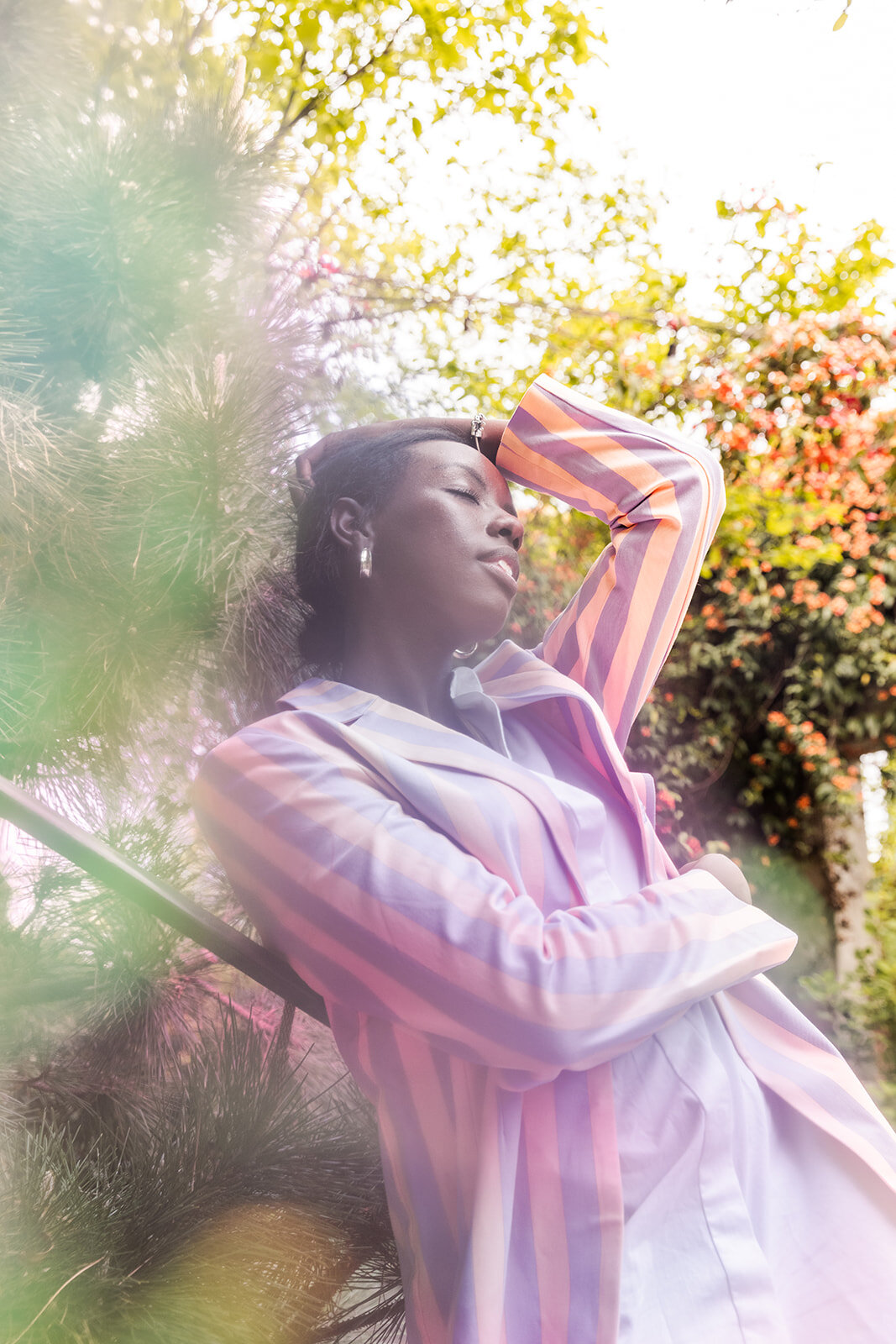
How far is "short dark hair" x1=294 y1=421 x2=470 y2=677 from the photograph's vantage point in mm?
1288

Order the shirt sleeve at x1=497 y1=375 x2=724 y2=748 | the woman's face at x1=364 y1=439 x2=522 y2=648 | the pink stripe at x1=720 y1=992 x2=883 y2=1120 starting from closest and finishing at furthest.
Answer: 1. the pink stripe at x1=720 y1=992 x2=883 y2=1120
2. the woman's face at x1=364 y1=439 x2=522 y2=648
3. the shirt sleeve at x1=497 y1=375 x2=724 y2=748

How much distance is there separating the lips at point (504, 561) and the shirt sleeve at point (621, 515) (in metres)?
0.17

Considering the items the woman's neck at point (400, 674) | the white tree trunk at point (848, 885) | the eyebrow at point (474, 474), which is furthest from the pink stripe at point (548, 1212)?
the white tree trunk at point (848, 885)

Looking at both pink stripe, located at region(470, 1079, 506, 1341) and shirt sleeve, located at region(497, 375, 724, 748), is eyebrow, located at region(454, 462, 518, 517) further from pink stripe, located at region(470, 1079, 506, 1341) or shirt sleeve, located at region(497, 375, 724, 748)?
pink stripe, located at region(470, 1079, 506, 1341)

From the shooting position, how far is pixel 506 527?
126 cm

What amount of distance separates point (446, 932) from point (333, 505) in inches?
25.7

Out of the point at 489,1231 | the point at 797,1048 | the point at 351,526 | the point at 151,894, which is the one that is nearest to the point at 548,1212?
the point at 489,1231

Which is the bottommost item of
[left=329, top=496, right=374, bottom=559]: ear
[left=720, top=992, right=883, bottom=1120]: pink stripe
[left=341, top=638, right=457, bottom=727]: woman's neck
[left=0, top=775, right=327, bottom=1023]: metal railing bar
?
[left=720, top=992, right=883, bottom=1120]: pink stripe

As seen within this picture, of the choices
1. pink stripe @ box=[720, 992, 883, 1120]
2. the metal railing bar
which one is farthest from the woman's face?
pink stripe @ box=[720, 992, 883, 1120]

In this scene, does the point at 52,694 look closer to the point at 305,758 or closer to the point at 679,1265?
the point at 305,758

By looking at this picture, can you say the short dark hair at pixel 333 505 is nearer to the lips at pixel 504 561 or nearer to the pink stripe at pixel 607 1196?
the lips at pixel 504 561

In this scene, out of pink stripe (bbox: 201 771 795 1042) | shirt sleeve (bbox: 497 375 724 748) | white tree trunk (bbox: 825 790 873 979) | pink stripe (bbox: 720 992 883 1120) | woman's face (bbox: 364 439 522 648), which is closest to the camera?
pink stripe (bbox: 201 771 795 1042)

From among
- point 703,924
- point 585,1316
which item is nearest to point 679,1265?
point 585,1316

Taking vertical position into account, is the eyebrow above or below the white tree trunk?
above
